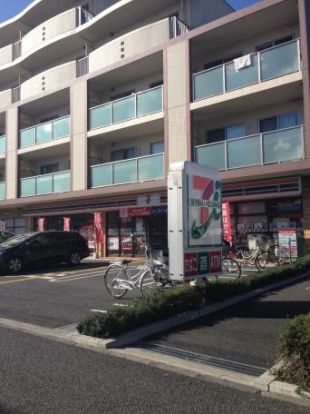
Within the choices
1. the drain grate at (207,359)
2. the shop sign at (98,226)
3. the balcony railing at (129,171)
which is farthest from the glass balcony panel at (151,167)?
the drain grate at (207,359)

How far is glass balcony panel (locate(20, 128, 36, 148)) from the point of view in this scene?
86.0ft

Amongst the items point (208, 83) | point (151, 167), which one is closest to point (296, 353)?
point (208, 83)

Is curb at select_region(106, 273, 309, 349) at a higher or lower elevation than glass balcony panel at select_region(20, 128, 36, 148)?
lower

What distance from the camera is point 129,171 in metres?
21.2

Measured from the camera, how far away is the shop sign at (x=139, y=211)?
21748 mm

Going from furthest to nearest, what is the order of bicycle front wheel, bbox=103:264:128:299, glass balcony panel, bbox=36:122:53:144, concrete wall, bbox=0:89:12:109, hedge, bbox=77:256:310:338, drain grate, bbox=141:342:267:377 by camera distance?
1. concrete wall, bbox=0:89:12:109
2. glass balcony panel, bbox=36:122:53:144
3. bicycle front wheel, bbox=103:264:128:299
4. hedge, bbox=77:256:310:338
5. drain grate, bbox=141:342:267:377

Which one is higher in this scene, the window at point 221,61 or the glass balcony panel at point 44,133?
the window at point 221,61

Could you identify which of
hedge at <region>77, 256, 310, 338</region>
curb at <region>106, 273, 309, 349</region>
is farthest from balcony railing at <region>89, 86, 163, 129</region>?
curb at <region>106, 273, 309, 349</region>

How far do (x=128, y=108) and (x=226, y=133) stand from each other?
4751 mm

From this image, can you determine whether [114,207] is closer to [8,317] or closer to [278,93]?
[278,93]

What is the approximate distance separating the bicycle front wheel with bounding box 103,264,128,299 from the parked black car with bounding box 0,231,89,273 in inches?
286

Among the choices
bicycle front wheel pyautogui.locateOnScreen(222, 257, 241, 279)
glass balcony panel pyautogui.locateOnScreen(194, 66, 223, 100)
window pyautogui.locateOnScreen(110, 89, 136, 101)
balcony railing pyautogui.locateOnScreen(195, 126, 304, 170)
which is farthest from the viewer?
window pyautogui.locateOnScreen(110, 89, 136, 101)

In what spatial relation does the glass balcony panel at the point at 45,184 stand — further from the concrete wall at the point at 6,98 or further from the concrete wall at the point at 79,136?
the concrete wall at the point at 6,98

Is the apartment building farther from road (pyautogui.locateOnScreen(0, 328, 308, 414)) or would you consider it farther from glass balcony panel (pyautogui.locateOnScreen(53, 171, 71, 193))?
road (pyautogui.locateOnScreen(0, 328, 308, 414))
